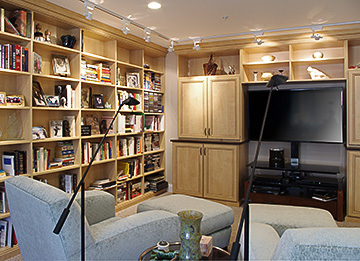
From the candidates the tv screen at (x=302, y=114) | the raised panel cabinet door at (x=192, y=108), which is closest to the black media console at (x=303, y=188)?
the tv screen at (x=302, y=114)

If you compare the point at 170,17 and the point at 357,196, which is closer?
the point at 170,17

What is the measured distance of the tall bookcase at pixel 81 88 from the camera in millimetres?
3146

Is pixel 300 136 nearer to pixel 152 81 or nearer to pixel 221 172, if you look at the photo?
pixel 221 172

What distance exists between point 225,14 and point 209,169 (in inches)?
90.8

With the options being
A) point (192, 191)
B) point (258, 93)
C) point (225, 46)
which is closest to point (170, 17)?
point (225, 46)

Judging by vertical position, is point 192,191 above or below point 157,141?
below

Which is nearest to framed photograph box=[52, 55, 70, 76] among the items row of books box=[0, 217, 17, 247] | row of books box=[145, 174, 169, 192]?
row of books box=[0, 217, 17, 247]

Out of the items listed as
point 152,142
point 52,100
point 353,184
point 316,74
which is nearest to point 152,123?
point 152,142

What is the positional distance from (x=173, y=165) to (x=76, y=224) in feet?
11.0

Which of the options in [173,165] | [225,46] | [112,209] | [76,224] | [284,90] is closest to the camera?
[76,224]

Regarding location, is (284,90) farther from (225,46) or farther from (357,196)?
(357,196)

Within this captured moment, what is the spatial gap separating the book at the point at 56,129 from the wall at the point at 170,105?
2.28m

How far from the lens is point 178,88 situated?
5.19 metres

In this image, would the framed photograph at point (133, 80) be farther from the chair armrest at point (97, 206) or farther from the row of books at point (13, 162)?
the chair armrest at point (97, 206)
